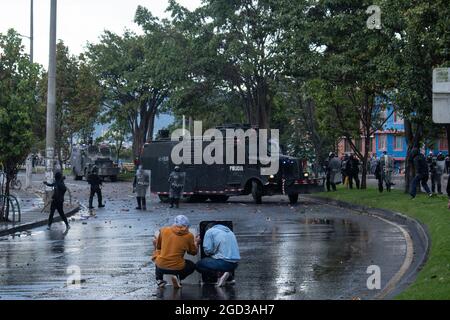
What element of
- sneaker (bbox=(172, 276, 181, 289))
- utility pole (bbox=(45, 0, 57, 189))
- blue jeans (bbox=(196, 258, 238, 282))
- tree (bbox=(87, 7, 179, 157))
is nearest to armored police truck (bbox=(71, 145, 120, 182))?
tree (bbox=(87, 7, 179, 157))

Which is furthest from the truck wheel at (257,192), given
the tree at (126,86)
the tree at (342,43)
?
the tree at (126,86)

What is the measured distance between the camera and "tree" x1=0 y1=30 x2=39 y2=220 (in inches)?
1016

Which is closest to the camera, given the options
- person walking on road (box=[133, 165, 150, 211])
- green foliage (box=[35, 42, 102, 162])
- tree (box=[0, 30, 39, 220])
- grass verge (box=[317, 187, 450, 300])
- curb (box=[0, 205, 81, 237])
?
grass verge (box=[317, 187, 450, 300])

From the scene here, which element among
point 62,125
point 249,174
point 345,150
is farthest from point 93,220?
A: point 345,150

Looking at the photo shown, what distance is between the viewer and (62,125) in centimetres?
6272

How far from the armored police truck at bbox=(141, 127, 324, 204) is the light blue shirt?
21.4 metres

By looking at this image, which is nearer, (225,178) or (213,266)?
(213,266)

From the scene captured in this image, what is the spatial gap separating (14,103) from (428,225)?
1310 centimetres

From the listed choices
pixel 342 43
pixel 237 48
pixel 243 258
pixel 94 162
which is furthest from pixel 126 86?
pixel 243 258

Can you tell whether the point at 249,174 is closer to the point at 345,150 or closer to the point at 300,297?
the point at 300,297

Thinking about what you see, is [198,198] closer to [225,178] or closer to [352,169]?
[225,178]

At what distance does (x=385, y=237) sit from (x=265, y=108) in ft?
92.4

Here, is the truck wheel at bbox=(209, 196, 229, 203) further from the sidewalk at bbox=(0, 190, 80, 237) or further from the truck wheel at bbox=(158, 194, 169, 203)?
the sidewalk at bbox=(0, 190, 80, 237)

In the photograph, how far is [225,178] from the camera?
36.6m
